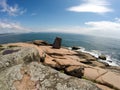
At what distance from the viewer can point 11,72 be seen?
18.0 feet

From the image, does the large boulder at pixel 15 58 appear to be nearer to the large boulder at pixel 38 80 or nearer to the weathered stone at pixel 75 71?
the large boulder at pixel 38 80

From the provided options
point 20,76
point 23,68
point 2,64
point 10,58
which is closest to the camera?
point 20,76

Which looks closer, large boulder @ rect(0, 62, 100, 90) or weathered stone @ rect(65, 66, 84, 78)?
large boulder @ rect(0, 62, 100, 90)

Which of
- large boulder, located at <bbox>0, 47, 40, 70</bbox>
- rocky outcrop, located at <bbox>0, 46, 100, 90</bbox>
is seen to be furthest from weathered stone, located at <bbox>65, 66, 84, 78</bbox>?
rocky outcrop, located at <bbox>0, 46, 100, 90</bbox>

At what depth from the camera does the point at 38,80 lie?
5082 millimetres

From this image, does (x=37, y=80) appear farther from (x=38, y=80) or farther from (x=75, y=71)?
(x=75, y=71)

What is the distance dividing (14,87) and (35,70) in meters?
0.99

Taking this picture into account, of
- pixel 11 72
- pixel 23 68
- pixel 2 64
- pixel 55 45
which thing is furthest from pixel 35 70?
pixel 55 45

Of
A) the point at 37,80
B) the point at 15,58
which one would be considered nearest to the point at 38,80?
the point at 37,80

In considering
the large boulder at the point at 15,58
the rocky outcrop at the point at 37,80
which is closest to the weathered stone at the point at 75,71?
the large boulder at the point at 15,58

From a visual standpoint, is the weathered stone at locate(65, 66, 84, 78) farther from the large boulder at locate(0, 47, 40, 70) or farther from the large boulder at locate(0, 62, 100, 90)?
the large boulder at locate(0, 62, 100, 90)

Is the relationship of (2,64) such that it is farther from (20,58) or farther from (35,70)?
(35,70)

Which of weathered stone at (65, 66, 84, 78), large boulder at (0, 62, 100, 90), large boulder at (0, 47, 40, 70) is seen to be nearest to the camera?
large boulder at (0, 62, 100, 90)

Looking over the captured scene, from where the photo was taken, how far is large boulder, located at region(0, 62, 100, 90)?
4.75 meters
